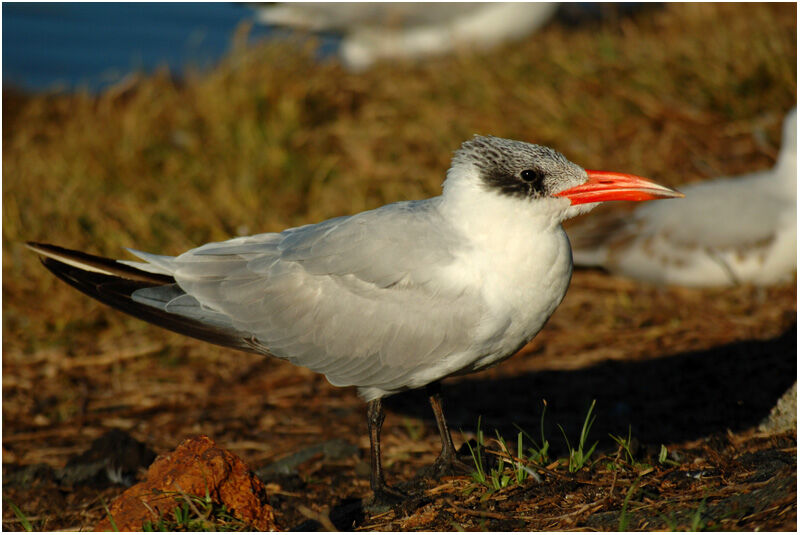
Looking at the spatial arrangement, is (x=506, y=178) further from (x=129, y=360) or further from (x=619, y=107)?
(x=619, y=107)

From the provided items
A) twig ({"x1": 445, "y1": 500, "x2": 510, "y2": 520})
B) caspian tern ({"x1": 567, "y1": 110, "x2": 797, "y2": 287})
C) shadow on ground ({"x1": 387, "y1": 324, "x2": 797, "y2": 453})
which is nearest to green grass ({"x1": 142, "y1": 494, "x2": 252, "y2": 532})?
twig ({"x1": 445, "y1": 500, "x2": 510, "y2": 520})

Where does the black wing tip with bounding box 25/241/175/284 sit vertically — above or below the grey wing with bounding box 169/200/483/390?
above

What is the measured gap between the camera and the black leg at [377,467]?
3025 millimetres

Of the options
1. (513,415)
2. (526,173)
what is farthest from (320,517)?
(513,415)

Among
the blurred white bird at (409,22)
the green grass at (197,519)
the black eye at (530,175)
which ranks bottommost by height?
the green grass at (197,519)

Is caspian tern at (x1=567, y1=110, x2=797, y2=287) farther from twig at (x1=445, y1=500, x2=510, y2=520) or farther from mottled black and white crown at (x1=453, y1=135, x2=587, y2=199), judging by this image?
twig at (x1=445, y1=500, x2=510, y2=520)

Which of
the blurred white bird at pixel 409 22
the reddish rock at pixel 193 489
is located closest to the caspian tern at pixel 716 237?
the reddish rock at pixel 193 489

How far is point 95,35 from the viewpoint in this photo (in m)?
11.8

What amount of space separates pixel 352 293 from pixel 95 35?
9.99 m

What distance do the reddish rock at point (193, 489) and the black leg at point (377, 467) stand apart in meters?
0.40

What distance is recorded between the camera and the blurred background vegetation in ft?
17.7

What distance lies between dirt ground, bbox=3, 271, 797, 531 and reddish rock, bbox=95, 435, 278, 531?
0.22 meters

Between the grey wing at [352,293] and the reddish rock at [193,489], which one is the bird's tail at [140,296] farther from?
the reddish rock at [193,489]

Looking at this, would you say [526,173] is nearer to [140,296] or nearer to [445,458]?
[445,458]
